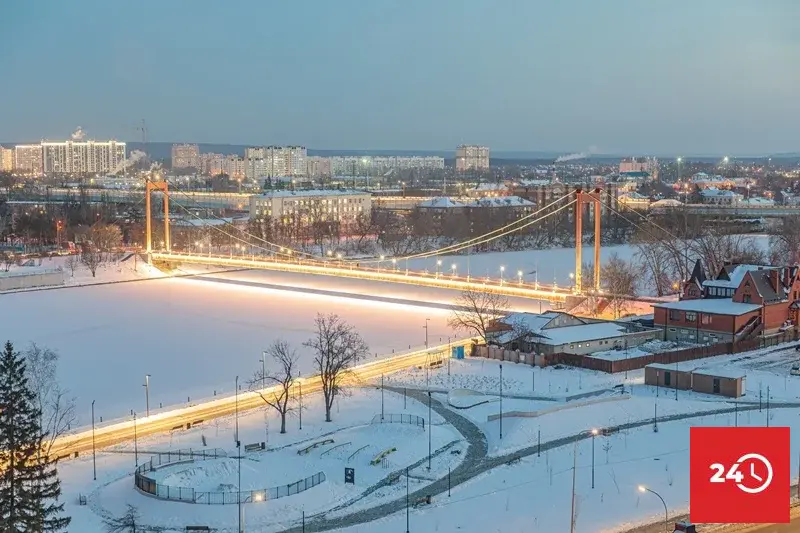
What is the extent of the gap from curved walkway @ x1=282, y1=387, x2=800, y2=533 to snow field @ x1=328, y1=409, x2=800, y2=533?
0.66 ft

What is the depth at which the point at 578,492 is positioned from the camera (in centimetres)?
1258

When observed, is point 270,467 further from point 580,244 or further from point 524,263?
point 524,263

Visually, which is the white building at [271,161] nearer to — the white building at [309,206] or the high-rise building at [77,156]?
the high-rise building at [77,156]

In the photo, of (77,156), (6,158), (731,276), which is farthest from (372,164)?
(731,276)

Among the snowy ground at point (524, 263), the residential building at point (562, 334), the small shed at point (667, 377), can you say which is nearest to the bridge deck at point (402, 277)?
the residential building at point (562, 334)

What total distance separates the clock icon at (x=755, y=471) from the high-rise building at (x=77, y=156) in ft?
481

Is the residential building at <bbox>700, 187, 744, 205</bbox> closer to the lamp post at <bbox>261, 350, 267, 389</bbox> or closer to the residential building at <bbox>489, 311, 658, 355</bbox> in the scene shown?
the residential building at <bbox>489, 311, 658, 355</bbox>

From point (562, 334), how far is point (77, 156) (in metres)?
138

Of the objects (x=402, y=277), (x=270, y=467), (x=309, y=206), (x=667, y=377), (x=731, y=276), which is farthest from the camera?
(x=309, y=206)

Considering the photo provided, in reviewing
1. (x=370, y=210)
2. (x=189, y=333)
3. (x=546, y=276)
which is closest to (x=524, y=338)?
(x=189, y=333)

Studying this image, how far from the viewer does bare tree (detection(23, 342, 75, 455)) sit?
15590mm

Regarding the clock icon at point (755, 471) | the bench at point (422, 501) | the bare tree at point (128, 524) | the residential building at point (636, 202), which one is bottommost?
the bare tree at point (128, 524)

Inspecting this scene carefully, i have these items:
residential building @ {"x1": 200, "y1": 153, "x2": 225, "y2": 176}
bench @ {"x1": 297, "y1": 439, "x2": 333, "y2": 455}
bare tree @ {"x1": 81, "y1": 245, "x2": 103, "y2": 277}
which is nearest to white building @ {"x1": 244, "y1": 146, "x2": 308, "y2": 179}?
residential building @ {"x1": 200, "y1": 153, "x2": 225, "y2": 176}

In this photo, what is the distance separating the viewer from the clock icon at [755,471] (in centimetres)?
938
